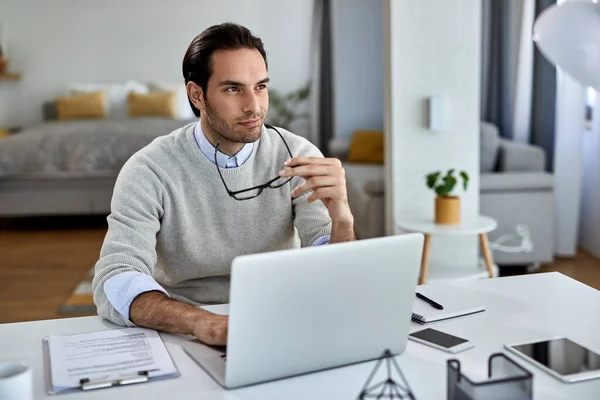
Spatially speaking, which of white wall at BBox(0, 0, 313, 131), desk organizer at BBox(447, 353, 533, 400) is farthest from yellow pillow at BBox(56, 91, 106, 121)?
desk organizer at BBox(447, 353, 533, 400)

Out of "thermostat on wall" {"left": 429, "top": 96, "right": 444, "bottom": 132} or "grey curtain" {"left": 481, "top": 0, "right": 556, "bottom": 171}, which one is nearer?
"thermostat on wall" {"left": 429, "top": 96, "right": 444, "bottom": 132}

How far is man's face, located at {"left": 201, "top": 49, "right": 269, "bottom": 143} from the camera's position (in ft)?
5.69

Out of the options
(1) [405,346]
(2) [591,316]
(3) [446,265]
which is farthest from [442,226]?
(1) [405,346]

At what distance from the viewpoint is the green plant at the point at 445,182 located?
3297 mm

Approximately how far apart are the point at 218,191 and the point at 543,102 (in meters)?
3.05

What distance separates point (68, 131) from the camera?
602 cm

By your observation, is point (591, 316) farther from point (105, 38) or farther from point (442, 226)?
point (105, 38)

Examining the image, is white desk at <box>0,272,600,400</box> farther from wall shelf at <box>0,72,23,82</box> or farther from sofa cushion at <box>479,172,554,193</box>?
wall shelf at <box>0,72,23,82</box>

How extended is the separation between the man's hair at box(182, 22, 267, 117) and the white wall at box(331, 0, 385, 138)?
482cm

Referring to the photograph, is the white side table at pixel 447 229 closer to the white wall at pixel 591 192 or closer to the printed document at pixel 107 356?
the white wall at pixel 591 192

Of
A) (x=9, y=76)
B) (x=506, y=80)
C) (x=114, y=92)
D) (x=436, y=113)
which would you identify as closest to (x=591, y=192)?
(x=506, y=80)

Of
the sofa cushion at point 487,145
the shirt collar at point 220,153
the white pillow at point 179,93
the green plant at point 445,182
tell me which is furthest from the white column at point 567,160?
the white pillow at point 179,93

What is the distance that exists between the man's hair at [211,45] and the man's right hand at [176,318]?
0.54m

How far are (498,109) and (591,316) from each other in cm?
387
